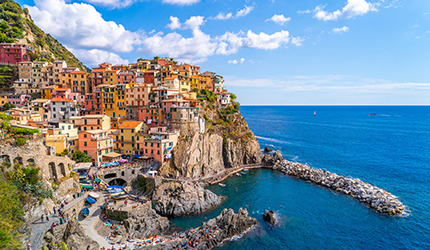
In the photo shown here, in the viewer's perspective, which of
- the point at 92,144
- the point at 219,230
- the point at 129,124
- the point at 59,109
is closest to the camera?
the point at 219,230

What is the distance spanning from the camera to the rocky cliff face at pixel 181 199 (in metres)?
42.5

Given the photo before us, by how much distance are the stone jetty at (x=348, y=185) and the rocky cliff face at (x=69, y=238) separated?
158 feet

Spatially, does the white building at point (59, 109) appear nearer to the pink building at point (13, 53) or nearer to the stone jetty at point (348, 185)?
the pink building at point (13, 53)

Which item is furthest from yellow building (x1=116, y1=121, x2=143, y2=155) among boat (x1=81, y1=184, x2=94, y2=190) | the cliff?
boat (x1=81, y1=184, x2=94, y2=190)

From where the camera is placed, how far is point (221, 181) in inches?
2317

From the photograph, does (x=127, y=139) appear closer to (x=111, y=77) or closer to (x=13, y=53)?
(x=111, y=77)

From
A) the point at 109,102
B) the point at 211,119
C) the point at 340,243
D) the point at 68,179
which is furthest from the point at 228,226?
the point at 109,102

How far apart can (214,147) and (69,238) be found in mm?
40795

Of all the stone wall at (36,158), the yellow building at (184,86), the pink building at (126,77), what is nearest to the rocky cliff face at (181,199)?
the stone wall at (36,158)

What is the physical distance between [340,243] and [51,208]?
137ft

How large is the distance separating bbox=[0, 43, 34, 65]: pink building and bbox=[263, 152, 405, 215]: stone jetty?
87.2 metres

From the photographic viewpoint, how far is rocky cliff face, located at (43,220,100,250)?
26.8 m

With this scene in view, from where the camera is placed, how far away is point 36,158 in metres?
35.1

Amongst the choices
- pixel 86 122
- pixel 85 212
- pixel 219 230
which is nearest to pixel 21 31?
pixel 86 122
